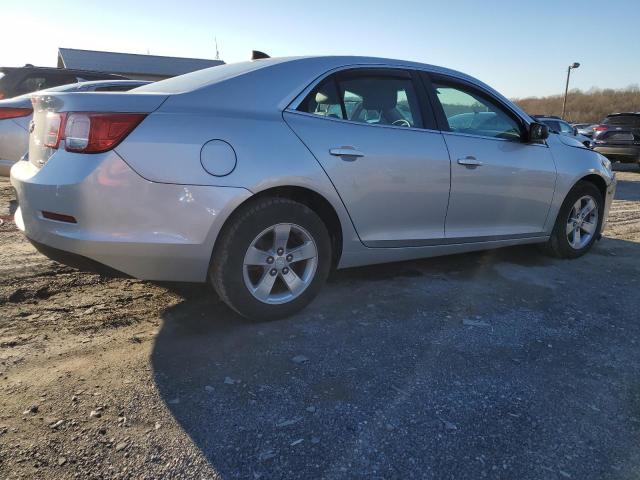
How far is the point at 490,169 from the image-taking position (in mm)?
3934

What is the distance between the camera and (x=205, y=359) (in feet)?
8.80

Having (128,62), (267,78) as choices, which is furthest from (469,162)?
(128,62)

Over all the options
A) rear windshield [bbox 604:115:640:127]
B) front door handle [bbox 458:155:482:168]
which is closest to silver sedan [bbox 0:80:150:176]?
front door handle [bbox 458:155:482:168]

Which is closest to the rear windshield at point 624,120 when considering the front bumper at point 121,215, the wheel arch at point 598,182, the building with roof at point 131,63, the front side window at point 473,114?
the wheel arch at point 598,182

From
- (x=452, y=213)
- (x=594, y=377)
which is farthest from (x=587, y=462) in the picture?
Answer: (x=452, y=213)

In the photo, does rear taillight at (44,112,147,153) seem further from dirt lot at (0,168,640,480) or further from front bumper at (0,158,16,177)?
front bumper at (0,158,16,177)

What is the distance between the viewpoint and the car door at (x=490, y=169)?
381 cm

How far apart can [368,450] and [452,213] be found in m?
2.22

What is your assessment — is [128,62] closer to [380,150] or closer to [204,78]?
[204,78]

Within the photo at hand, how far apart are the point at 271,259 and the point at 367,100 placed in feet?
4.39

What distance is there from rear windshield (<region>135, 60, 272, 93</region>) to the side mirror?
229 centimetres

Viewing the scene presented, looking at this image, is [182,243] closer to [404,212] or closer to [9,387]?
[9,387]

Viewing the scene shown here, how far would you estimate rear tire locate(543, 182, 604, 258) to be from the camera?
4738 millimetres

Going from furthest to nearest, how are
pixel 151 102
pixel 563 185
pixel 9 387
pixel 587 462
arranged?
1. pixel 563 185
2. pixel 151 102
3. pixel 9 387
4. pixel 587 462
